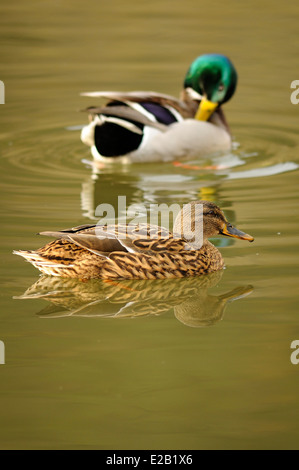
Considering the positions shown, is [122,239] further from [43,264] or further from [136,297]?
[43,264]

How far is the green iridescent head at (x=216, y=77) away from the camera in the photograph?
33.1 ft

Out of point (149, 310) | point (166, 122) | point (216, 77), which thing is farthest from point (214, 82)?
point (149, 310)

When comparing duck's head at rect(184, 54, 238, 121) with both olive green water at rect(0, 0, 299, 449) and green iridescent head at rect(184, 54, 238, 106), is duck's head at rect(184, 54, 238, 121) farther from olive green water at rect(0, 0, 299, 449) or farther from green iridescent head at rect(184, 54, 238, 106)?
olive green water at rect(0, 0, 299, 449)

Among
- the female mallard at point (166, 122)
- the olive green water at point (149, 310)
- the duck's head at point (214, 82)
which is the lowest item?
the olive green water at point (149, 310)

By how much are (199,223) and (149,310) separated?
99cm

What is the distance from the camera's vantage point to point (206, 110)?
10133mm

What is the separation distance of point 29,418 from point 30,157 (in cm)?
517

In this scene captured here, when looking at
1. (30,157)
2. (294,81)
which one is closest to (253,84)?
(294,81)

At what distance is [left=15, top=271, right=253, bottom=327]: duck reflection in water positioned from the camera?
229 inches

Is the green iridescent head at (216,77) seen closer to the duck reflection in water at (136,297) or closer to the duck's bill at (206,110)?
the duck's bill at (206,110)

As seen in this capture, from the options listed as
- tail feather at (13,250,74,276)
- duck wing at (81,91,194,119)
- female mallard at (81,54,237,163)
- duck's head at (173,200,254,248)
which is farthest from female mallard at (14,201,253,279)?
duck wing at (81,91,194,119)

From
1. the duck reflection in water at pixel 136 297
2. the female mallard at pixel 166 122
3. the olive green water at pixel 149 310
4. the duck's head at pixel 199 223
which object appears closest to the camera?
the olive green water at pixel 149 310

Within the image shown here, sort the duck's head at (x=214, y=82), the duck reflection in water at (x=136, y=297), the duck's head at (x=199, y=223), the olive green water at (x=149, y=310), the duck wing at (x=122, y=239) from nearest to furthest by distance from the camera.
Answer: the olive green water at (x=149, y=310) < the duck reflection in water at (x=136, y=297) < the duck wing at (x=122, y=239) < the duck's head at (x=199, y=223) < the duck's head at (x=214, y=82)

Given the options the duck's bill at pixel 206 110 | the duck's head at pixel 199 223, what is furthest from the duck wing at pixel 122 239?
the duck's bill at pixel 206 110
